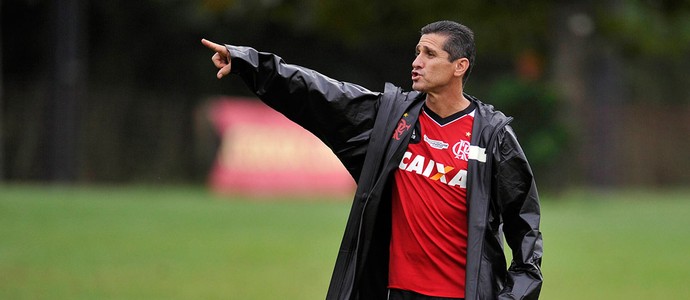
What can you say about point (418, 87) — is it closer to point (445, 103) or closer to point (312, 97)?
point (445, 103)

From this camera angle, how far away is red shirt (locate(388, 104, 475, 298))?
261 inches

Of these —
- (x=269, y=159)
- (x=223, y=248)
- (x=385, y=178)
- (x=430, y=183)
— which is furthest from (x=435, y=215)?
(x=269, y=159)

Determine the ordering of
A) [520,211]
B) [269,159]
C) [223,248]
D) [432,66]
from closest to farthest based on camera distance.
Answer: [520,211]
[432,66]
[223,248]
[269,159]

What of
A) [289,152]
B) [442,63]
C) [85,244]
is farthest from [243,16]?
[442,63]

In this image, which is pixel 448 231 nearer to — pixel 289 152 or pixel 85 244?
pixel 85 244

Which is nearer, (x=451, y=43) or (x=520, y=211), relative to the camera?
(x=520, y=211)

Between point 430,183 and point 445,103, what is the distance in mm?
439

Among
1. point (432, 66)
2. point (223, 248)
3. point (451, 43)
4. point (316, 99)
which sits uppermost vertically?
point (451, 43)

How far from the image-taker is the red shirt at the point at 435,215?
261 inches

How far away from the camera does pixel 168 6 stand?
36469 millimetres

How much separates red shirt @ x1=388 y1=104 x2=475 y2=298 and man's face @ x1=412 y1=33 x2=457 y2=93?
254mm

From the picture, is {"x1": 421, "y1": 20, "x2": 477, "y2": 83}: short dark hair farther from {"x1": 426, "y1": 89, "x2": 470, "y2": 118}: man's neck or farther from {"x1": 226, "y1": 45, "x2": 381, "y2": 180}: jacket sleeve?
{"x1": 226, "y1": 45, "x2": 381, "y2": 180}: jacket sleeve

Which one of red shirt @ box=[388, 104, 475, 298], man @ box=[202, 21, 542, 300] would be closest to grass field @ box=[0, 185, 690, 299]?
man @ box=[202, 21, 542, 300]

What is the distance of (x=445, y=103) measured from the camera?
6797 mm
